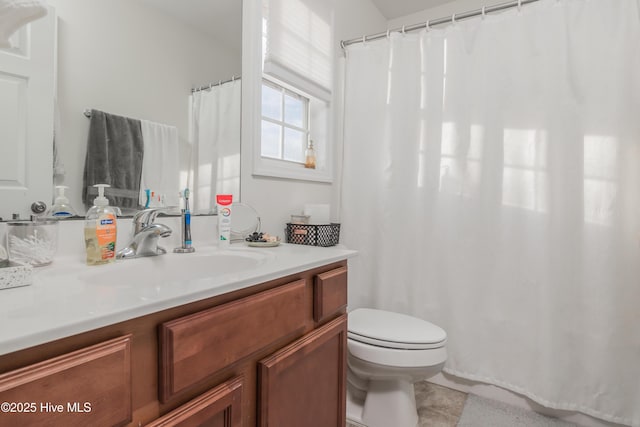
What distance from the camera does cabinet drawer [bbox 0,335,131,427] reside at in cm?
41

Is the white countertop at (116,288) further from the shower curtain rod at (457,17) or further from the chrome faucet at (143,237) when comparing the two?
the shower curtain rod at (457,17)

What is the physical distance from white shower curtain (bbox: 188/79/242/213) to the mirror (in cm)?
2

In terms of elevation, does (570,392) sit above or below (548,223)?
below

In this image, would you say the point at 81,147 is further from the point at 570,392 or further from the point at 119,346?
the point at 570,392

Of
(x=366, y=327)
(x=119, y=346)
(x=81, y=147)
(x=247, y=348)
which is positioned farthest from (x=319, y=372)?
(x=81, y=147)

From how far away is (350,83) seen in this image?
79.5 inches

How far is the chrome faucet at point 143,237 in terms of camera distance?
967 mm

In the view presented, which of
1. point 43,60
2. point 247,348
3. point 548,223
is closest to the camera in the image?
point 247,348

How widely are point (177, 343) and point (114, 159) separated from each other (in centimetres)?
67

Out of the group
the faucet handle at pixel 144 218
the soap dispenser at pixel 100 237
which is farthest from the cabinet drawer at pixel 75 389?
the faucet handle at pixel 144 218

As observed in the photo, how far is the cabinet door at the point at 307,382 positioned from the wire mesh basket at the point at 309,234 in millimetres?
493

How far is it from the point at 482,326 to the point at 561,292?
0.38 m

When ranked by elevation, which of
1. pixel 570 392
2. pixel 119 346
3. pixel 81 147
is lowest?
pixel 570 392

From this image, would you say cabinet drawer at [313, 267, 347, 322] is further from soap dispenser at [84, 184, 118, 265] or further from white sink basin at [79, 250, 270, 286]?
soap dispenser at [84, 184, 118, 265]
